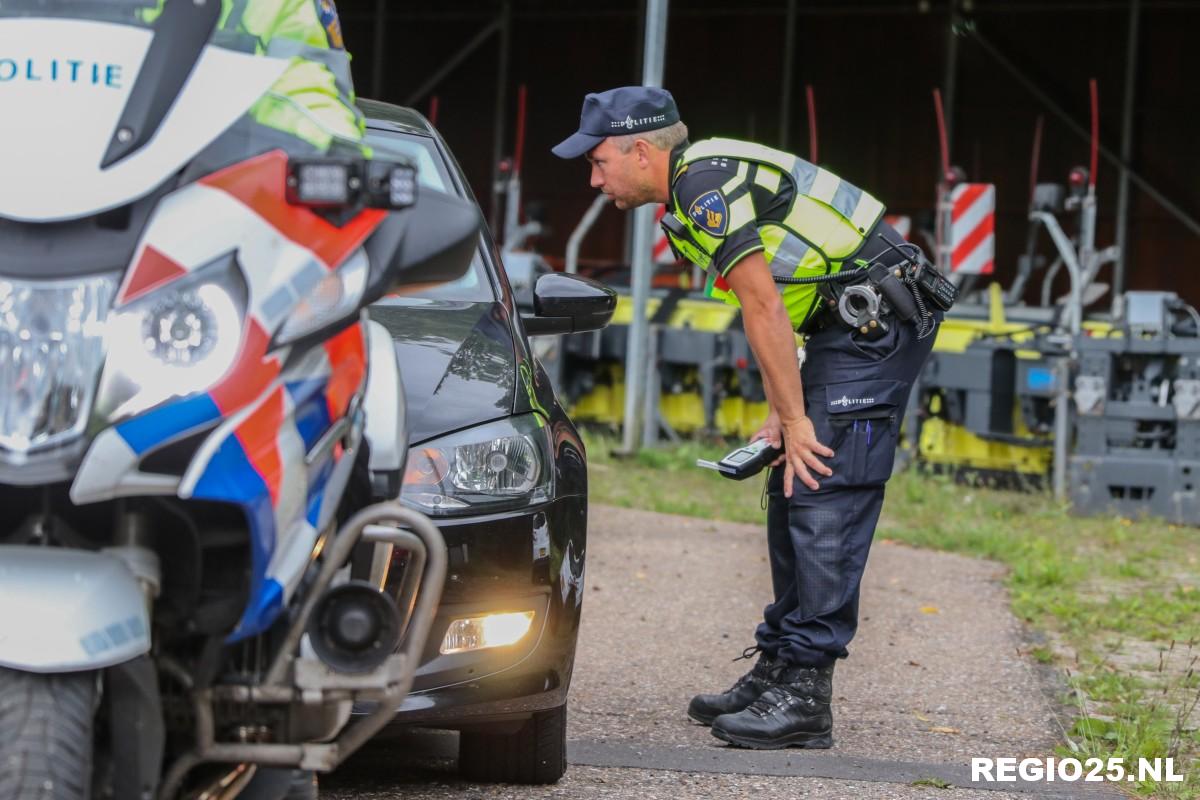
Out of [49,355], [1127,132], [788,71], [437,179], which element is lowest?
[49,355]

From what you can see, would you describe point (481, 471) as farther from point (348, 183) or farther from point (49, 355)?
point (49, 355)

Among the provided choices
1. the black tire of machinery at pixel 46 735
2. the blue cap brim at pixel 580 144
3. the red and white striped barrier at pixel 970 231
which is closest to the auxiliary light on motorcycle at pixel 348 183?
the black tire of machinery at pixel 46 735

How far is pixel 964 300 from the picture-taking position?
1252cm

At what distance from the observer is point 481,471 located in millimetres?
3945

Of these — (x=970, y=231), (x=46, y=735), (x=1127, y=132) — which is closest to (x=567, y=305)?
(x=46, y=735)

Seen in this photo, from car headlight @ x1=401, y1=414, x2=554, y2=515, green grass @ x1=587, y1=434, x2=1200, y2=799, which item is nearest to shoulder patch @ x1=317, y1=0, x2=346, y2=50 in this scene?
car headlight @ x1=401, y1=414, x2=554, y2=515

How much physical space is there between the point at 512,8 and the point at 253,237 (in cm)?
2054

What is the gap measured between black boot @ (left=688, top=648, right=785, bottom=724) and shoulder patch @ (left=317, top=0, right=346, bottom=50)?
8.72 feet

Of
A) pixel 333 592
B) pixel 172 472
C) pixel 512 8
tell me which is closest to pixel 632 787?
pixel 333 592

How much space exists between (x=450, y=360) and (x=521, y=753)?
93 cm

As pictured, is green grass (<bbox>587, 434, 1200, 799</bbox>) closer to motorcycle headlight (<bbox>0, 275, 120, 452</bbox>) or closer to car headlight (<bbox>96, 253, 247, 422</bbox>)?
car headlight (<bbox>96, 253, 247, 422</bbox>)

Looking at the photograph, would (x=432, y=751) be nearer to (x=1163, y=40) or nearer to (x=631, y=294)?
(x=631, y=294)

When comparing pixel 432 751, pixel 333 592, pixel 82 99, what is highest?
pixel 82 99

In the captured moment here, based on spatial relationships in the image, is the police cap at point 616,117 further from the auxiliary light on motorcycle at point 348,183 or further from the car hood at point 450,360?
the auxiliary light on motorcycle at point 348,183
